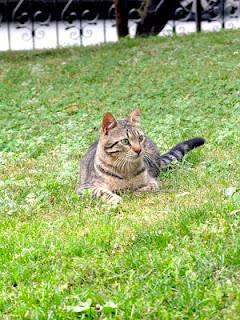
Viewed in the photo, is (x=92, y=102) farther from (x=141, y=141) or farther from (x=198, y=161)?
(x=141, y=141)

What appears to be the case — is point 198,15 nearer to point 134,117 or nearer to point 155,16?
point 155,16

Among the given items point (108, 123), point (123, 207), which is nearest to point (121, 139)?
point (108, 123)

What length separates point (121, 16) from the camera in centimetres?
1551

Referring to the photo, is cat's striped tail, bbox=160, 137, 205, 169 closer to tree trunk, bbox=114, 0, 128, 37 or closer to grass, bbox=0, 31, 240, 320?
grass, bbox=0, 31, 240, 320

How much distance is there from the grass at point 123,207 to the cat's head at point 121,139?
34cm

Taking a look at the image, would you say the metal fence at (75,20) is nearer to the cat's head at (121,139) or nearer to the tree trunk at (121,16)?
the tree trunk at (121,16)

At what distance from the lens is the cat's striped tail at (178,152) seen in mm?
7176

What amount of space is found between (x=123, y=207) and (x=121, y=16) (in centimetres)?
1012

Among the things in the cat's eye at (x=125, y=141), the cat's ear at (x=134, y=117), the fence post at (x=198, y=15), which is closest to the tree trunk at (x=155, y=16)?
the fence post at (x=198, y=15)

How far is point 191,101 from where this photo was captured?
34.0 feet

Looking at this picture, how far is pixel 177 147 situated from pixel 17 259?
300 cm

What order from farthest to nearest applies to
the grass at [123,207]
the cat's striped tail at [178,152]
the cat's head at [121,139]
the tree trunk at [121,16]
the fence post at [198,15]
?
the fence post at [198,15] < the tree trunk at [121,16] < the cat's striped tail at [178,152] < the cat's head at [121,139] < the grass at [123,207]

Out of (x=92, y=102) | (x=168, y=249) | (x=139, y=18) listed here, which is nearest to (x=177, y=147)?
(x=168, y=249)

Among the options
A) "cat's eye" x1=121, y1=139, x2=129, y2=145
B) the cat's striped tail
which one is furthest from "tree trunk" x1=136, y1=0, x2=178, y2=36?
"cat's eye" x1=121, y1=139, x2=129, y2=145
